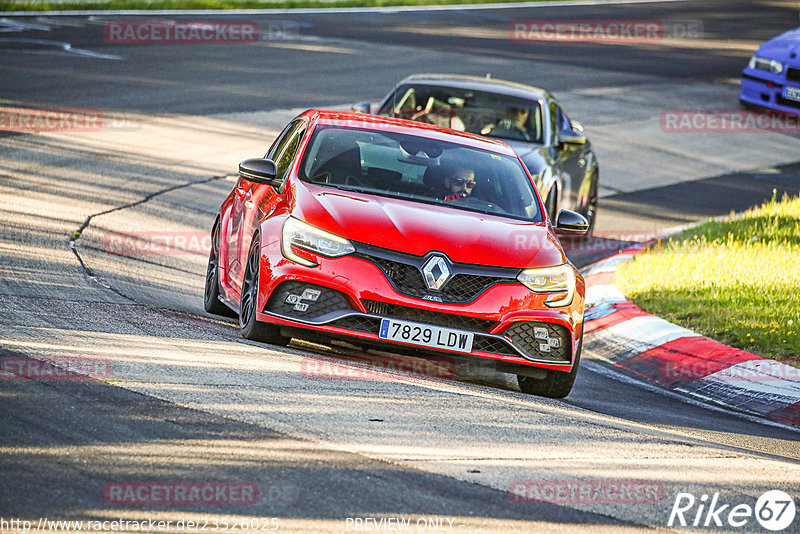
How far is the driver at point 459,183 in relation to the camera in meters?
8.25

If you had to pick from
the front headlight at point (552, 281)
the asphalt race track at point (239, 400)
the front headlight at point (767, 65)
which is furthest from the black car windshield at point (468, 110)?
the front headlight at point (767, 65)

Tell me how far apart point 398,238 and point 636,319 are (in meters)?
3.91

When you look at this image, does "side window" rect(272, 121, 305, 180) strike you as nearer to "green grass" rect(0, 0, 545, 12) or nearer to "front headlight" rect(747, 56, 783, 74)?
"front headlight" rect(747, 56, 783, 74)

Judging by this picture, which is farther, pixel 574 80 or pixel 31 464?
pixel 574 80

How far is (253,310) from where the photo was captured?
745cm

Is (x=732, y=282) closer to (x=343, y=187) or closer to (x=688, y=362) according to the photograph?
(x=688, y=362)

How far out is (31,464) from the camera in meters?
4.76

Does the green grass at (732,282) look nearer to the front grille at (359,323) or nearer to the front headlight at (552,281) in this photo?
the front headlight at (552,281)

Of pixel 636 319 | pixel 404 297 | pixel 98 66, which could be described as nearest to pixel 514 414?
pixel 404 297

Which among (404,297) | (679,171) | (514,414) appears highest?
(404,297)

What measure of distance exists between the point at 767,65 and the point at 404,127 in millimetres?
14359

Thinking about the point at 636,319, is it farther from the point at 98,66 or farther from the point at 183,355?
the point at 98,66

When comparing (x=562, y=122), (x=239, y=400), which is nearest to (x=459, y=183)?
(x=239, y=400)

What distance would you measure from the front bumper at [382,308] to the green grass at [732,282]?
2.74 metres
